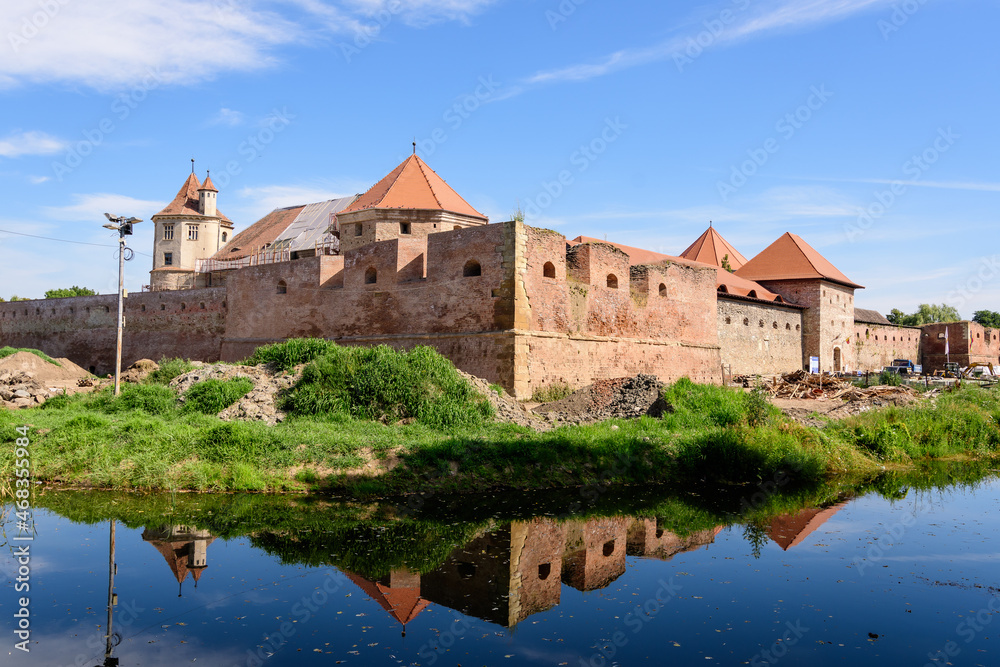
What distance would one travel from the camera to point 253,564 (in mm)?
7590

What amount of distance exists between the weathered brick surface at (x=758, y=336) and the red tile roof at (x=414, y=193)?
10.4 metres

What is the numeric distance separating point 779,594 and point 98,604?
5.95 meters

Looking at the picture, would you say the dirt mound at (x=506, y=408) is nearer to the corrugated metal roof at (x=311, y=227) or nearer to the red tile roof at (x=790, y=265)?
the corrugated metal roof at (x=311, y=227)

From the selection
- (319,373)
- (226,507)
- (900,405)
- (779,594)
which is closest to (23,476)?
(226,507)

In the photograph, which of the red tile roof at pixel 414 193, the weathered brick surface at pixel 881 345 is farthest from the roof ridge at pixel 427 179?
the weathered brick surface at pixel 881 345

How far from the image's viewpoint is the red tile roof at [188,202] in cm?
3888

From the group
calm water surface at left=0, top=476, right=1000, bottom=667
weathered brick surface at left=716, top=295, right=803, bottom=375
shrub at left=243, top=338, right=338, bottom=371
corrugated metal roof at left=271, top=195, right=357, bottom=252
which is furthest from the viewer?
corrugated metal roof at left=271, top=195, right=357, bottom=252

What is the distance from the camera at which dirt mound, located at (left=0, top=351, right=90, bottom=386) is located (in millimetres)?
23719

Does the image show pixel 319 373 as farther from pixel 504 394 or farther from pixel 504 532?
pixel 504 532

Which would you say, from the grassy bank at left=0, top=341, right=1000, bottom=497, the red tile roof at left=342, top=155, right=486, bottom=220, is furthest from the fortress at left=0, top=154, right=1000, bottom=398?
the grassy bank at left=0, top=341, right=1000, bottom=497

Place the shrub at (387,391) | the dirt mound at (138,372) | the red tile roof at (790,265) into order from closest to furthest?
the shrub at (387,391)
the dirt mound at (138,372)
the red tile roof at (790,265)

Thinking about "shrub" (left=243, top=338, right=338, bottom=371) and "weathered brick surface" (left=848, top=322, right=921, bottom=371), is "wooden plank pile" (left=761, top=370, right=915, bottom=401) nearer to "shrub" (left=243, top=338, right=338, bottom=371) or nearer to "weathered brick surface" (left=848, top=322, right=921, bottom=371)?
"shrub" (left=243, top=338, right=338, bottom=371)

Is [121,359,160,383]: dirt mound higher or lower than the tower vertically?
lower

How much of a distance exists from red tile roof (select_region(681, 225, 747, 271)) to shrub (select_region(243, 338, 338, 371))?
26.0 meters
